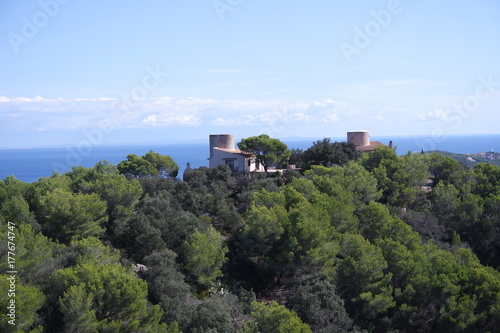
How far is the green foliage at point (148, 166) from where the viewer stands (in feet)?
122

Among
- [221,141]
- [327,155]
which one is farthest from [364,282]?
[221,141]

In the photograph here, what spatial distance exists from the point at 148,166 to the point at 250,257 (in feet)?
58.7

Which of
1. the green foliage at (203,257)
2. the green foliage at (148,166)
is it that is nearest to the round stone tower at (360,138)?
the green foliage at (148,166)

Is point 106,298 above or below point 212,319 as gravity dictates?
above

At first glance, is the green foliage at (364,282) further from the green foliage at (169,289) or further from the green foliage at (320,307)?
the green foliage at (169,289)

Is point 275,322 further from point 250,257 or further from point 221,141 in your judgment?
point 221,141

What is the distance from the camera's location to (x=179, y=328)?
17.0m

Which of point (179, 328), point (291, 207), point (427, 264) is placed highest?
point (291, 207)

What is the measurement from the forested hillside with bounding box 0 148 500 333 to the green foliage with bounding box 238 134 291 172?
5615 mm

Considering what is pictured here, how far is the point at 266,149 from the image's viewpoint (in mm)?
35875

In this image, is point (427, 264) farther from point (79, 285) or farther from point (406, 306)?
point (79, 285)

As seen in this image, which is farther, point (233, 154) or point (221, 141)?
point (221, 141)

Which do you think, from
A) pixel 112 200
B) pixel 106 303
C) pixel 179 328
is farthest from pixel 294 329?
pixel 112 200

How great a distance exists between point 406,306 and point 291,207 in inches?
301
